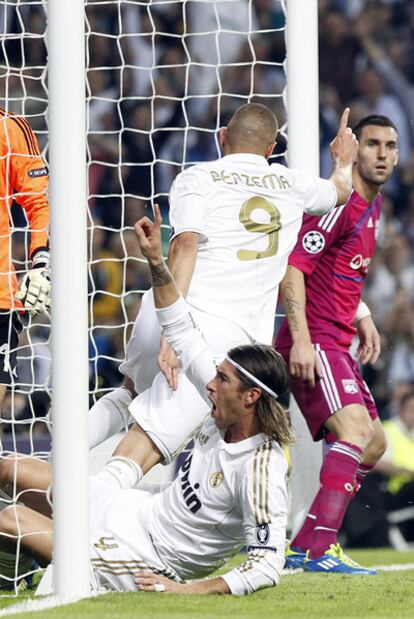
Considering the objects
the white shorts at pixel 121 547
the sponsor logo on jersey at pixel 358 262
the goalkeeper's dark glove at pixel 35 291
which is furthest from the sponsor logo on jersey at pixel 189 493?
the sponsor logo on jersey at pixel 358 262

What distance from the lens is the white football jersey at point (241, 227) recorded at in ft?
17.2

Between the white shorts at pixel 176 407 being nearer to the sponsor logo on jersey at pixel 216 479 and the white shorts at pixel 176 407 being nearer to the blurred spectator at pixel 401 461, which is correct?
the sponsor logo on jersey at pixel 216 479

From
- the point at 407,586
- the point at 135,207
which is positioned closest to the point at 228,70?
the point at 135,207

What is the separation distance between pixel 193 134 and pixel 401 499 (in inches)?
131

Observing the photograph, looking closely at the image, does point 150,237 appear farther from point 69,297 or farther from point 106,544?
point 106,544

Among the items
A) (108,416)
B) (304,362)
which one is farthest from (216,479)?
(304,362)

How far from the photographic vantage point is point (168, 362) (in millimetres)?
4949

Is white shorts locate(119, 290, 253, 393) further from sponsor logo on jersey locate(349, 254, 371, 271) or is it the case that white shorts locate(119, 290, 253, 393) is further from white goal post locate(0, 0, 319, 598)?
sponsor logo on jersey locate(349, 254, 371, 271)

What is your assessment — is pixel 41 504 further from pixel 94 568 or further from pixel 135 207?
pixel 135 207

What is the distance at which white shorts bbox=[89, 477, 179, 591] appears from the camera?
176 inches

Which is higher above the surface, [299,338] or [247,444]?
[247,444]

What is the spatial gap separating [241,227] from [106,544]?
4.95 feet

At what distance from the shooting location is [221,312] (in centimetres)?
525

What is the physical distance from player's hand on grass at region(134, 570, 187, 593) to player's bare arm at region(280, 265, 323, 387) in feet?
5.83
